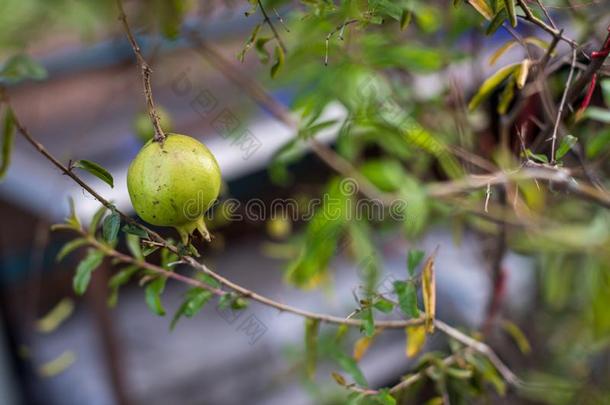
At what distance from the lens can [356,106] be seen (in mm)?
855

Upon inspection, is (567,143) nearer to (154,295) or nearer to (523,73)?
(523,73)

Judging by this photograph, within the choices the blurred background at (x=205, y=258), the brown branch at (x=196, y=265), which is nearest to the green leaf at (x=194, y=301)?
the brown branch at (x=196, y=265)

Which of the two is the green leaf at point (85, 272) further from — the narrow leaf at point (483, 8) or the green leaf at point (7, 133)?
the narrow leaf at point (483, 8)


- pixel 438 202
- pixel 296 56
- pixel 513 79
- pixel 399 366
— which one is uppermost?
pixel 296 56

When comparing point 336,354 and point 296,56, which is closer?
point 336,354

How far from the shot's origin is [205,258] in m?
1.46

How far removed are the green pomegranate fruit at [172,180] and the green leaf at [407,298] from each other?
21cm

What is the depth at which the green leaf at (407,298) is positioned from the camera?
54 cm

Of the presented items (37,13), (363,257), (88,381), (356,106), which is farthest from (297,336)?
(37,13)

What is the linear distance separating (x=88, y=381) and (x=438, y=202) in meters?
0.93

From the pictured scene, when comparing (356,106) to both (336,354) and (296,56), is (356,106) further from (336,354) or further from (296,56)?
(336,354)

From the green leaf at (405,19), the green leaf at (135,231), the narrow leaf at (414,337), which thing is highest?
the green leaf at (405,19)

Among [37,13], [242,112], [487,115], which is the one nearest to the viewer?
[37,13]

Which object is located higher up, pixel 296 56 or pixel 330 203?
pixel 296 56
